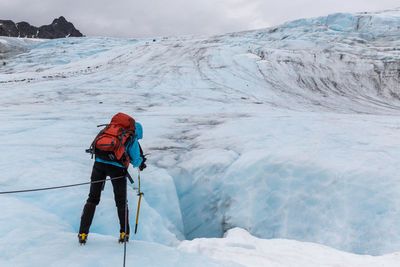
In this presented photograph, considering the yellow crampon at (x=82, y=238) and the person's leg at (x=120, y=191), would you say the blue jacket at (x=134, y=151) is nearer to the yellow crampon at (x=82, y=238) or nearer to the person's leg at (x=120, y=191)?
the person's leg at (x=120, y=191)

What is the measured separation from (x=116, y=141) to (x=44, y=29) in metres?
136

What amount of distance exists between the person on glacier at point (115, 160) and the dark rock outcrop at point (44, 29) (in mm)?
109840

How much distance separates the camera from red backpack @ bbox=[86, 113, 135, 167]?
2943 mm

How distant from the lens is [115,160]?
305cm

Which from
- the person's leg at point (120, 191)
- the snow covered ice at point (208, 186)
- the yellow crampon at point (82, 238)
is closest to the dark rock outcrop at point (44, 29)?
the snow covered ice at point (208, 186)

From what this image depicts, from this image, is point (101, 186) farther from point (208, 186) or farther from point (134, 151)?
point (208, 186)

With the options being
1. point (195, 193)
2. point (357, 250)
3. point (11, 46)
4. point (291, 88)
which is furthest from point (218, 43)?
point (11, 46)

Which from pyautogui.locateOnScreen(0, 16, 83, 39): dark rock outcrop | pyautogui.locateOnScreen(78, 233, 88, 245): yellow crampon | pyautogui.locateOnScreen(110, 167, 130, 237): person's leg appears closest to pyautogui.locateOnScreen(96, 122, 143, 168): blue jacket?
pyautogui.locateOnScreen(110, 167, 130, 237): person's leg

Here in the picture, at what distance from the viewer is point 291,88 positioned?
18.2 m

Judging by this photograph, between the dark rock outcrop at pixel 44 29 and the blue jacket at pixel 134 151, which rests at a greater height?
the dark rock outcrop at pixel 44 29

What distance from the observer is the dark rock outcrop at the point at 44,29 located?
3649 inches

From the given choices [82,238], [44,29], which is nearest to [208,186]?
[82,238]

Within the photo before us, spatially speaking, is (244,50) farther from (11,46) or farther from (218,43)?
(11,46)

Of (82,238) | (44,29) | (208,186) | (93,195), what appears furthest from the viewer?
(44,29)
